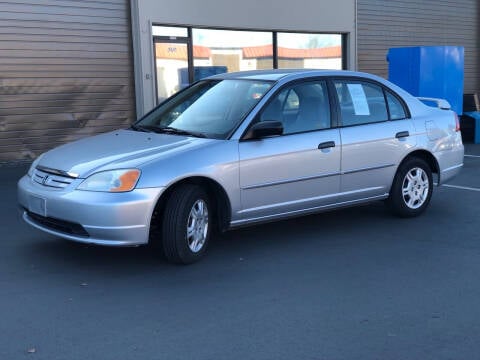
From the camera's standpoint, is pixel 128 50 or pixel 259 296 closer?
pixel 259 296

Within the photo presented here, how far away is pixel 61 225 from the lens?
201 inches

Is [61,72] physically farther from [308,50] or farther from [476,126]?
[476,126]

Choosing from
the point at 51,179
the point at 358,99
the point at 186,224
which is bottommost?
the point at 186,224

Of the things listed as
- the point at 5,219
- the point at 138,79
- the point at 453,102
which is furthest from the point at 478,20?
the point at 5,219

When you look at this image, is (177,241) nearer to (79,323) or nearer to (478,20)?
(79,323)

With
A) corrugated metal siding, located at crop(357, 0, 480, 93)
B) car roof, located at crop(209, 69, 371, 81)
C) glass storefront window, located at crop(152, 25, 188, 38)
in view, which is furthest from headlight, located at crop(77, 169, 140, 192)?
corrugated metal siding, located at crop(357, 0, 480, 93)

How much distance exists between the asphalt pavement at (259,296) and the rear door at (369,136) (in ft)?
1.68

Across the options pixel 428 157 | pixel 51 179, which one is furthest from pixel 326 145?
pixel 51 179

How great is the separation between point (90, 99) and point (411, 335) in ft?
30.1

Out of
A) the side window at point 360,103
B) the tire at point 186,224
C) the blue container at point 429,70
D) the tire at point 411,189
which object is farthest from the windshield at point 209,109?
the blue container at point 429,70

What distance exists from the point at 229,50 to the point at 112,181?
369 inches

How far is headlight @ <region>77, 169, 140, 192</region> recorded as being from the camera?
16.1 ft

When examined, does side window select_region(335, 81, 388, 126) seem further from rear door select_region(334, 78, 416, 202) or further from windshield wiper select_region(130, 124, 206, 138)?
windshield wiper select_region(130, 124, 206, 138)

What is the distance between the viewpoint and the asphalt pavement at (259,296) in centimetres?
379
